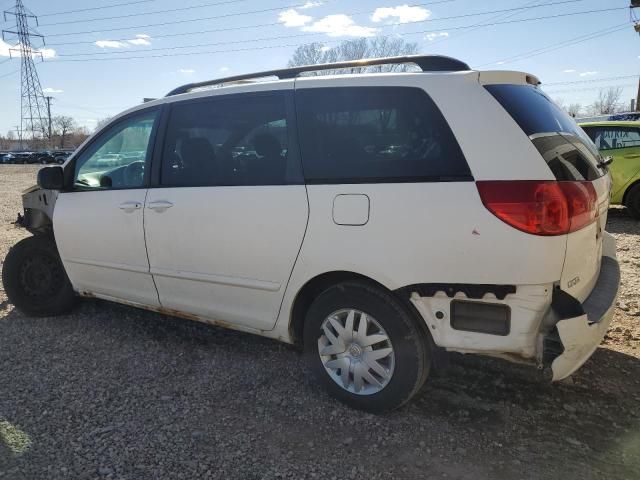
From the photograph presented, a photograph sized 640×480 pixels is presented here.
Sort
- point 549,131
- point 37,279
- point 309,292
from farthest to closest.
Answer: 1. point 37,279
2. point 309,292
3. point 549,131

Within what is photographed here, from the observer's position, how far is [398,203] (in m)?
2.62

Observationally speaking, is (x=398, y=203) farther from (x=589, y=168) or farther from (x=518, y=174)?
(x=589, y=168)

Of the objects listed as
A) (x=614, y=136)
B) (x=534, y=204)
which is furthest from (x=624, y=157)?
(x=534, y=204)

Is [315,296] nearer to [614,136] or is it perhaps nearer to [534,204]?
[534,204]

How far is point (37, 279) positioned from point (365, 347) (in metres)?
3.39

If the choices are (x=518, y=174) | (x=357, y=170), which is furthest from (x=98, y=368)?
(x=518, y=174)

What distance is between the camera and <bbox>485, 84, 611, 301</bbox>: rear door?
8.14 ft

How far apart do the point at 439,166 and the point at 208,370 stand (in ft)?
6.93

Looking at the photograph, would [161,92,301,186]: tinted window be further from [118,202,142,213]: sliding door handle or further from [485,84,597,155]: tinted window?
[485,84,597,155]: tinted window

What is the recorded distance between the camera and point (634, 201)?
861cm

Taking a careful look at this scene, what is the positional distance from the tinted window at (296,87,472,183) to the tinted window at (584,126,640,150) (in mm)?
7148

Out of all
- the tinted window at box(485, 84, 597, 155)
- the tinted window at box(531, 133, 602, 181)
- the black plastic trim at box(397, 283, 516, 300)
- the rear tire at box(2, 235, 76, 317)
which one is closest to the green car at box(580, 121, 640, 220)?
the tinted window at box(485, 84, 597, 155)

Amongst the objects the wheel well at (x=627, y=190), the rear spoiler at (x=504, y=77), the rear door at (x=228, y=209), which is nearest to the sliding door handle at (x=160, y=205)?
the rear door at (x=228, y=209)

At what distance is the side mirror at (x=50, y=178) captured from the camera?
4.11 meters
